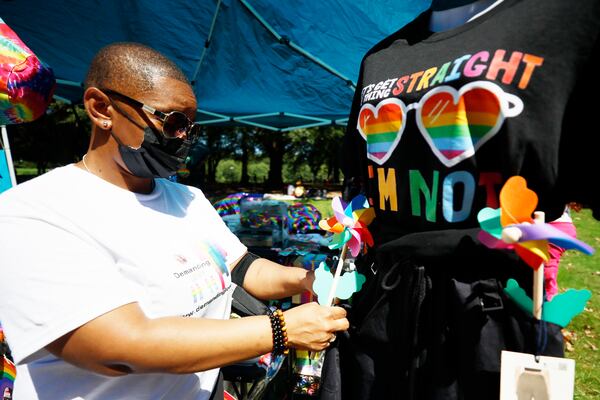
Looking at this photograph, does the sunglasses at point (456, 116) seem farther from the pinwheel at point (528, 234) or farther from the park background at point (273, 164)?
the park background at point (273, 164)

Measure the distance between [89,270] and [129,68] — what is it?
622 mm

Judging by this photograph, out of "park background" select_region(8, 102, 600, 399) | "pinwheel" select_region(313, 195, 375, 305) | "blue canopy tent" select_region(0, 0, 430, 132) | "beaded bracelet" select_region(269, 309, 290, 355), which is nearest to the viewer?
"beaded bracelet" select_region(269, 309, 290, 355)

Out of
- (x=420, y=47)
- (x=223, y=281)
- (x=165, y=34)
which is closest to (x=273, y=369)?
(x=223, y=281)

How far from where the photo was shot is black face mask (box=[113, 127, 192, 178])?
1172mm

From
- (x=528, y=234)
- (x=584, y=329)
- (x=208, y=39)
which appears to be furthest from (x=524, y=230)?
(x=208, y=39)

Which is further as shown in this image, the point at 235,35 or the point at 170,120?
the point at 235,35

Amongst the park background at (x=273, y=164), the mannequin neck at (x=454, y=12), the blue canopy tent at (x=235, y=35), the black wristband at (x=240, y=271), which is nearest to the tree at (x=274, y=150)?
Answer: the park background at (x=273, y=164)

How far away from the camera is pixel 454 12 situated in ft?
3.25

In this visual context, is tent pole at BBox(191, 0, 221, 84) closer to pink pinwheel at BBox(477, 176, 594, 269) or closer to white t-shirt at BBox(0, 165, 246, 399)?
white t-shirt at BBox(0, 165, 246, 399)

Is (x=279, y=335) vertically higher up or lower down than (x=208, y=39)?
lower down

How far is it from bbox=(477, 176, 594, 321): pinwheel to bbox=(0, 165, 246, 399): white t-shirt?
869mm

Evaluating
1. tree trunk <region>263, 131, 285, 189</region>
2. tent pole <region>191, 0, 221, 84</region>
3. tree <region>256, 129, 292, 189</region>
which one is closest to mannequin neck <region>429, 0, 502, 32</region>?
tent pole <region>191, 0, 221, 84</region>

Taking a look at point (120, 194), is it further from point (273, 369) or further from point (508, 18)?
point (273, 369)

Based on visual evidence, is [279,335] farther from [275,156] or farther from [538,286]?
[275,156]
